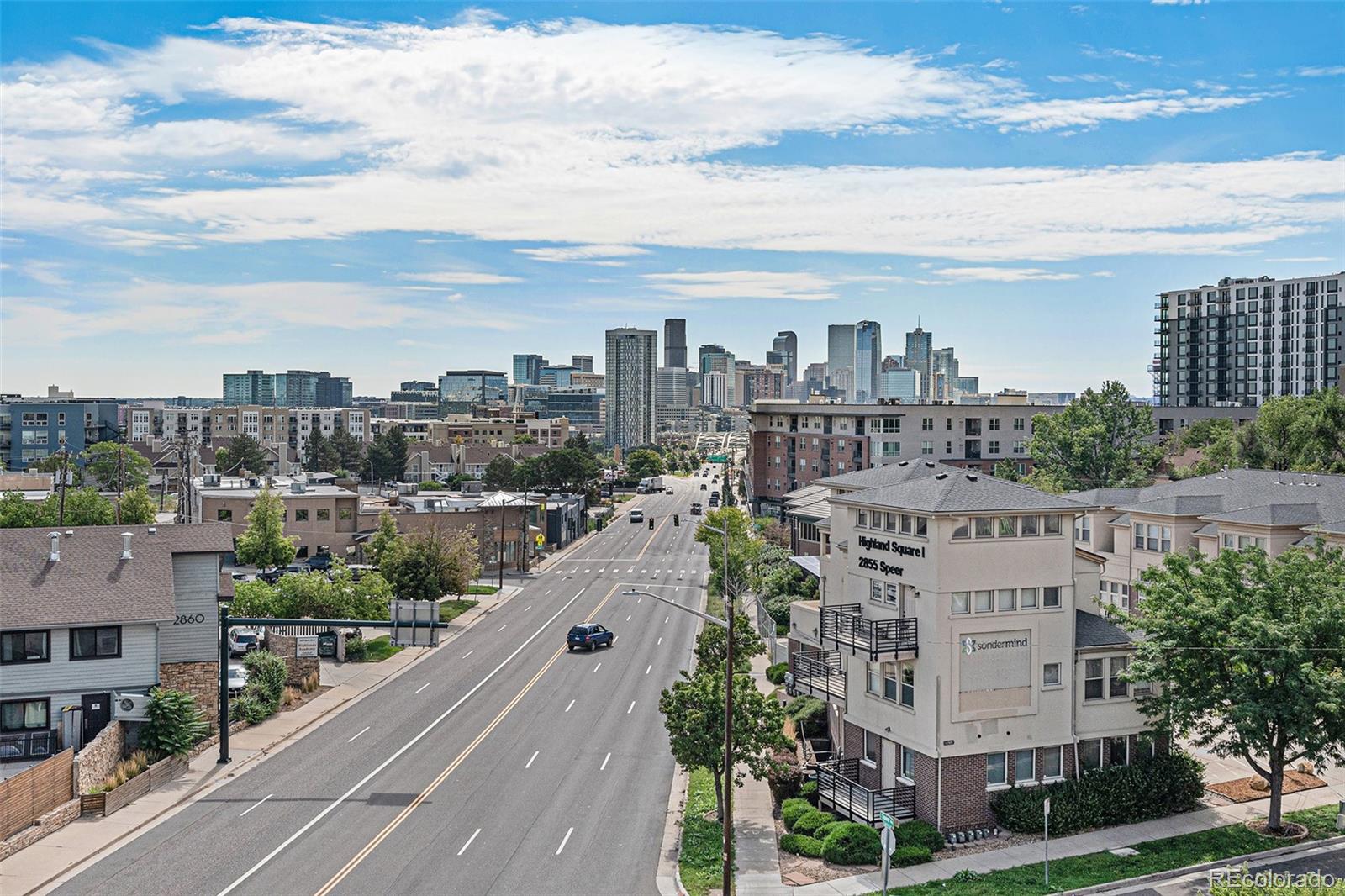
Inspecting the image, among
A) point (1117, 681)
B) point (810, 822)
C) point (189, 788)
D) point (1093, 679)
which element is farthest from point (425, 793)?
point (1117, 681)

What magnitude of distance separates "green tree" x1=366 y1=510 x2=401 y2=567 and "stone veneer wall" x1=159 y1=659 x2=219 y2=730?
1269 inches

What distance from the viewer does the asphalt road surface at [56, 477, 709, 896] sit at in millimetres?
28391

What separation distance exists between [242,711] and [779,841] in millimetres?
24739

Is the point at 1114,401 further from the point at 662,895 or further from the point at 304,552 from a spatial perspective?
the point at 662,895

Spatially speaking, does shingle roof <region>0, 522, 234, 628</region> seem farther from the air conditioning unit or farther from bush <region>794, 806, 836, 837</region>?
bush <region>794, 806, 836, 837</region>

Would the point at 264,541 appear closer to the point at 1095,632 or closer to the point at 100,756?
the point at 100,756

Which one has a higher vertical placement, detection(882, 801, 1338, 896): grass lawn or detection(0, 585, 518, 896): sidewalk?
detection(882, 801, 1338, 896): grass lawn

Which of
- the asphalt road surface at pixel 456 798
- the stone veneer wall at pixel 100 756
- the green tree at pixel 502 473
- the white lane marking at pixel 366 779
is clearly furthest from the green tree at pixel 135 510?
the green tree at pixel 502 473

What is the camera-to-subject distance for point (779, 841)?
102ft

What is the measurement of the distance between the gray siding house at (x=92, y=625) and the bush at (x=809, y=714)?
22.7 m

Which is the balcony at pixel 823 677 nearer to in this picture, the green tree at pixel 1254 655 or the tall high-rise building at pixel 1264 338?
the green tree at pixel 1254 655

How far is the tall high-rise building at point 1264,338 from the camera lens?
17938cm

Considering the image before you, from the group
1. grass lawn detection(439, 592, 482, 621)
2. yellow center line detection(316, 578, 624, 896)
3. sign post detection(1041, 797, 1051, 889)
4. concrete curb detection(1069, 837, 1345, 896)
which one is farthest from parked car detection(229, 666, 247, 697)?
concrete curb detection(1069, 837, 1345, 896)

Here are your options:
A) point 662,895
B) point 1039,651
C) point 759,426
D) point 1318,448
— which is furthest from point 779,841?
point 759,426
